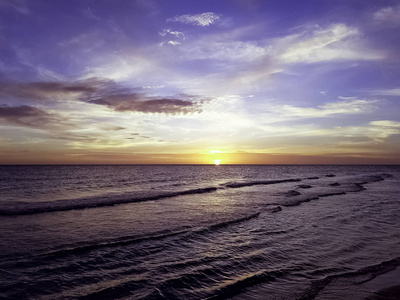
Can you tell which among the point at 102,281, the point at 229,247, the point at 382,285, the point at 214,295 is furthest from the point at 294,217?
the point at 102,281

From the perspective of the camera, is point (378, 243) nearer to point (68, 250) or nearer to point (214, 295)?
point (214, 295)

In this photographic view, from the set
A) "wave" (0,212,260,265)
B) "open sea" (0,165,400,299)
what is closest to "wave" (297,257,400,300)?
"open sea" (0,165,400,299)

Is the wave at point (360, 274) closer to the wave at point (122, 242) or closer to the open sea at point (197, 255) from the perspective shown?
the open sea at point (197, 255)

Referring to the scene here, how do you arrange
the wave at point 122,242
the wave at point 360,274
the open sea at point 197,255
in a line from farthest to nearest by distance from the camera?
the wave at point 122,242, the open sea at point 197,255, the wave at point 360,274

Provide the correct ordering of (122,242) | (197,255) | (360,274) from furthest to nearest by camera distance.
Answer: (122,242) < (197,255) < (360,274)

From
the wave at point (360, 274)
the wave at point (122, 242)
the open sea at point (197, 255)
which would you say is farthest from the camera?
the wave at point (122, 242)

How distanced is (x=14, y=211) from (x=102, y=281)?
53.9ft

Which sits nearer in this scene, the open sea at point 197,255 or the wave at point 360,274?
the wave at point 360,274

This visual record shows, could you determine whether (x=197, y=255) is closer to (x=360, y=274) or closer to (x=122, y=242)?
(x=122, y=242)

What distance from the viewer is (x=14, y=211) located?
20.3 metres

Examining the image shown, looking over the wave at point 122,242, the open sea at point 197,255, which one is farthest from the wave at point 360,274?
the wave at point 122,242

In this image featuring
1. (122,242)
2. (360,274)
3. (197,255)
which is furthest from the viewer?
(122,242)

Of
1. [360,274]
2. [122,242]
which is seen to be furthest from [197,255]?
[360,274]

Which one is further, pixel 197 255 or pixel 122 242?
pixel 122 242
